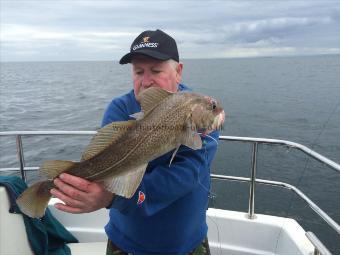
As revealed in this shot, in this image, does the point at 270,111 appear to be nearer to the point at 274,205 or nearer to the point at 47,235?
the point at 274,205

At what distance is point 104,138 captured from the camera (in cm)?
210

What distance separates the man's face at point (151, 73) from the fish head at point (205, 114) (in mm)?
428

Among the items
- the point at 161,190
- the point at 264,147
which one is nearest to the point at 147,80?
the point at 161,190

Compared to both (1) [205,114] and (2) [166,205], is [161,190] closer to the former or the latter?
A: (2) [166,205]

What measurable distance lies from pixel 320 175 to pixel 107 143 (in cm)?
1432

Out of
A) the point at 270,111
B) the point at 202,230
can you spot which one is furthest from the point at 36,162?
the point at 270,111

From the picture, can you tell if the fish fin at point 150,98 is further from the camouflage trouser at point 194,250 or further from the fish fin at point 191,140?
the camouflage trouser at point 194,250

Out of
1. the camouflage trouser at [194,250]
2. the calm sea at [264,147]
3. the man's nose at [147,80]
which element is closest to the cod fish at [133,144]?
the man's nose at [147,80]

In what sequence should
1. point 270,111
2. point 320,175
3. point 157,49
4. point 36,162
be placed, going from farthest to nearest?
point 270,111 < point 36,162 < point 320,175 < point 157,49

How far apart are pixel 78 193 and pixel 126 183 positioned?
25cm

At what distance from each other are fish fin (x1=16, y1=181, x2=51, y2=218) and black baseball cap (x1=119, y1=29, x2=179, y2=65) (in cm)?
99

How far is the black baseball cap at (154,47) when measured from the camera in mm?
2473

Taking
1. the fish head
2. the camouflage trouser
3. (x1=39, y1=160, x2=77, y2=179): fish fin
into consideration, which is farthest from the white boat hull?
the fish head

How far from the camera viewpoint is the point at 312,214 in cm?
1220
